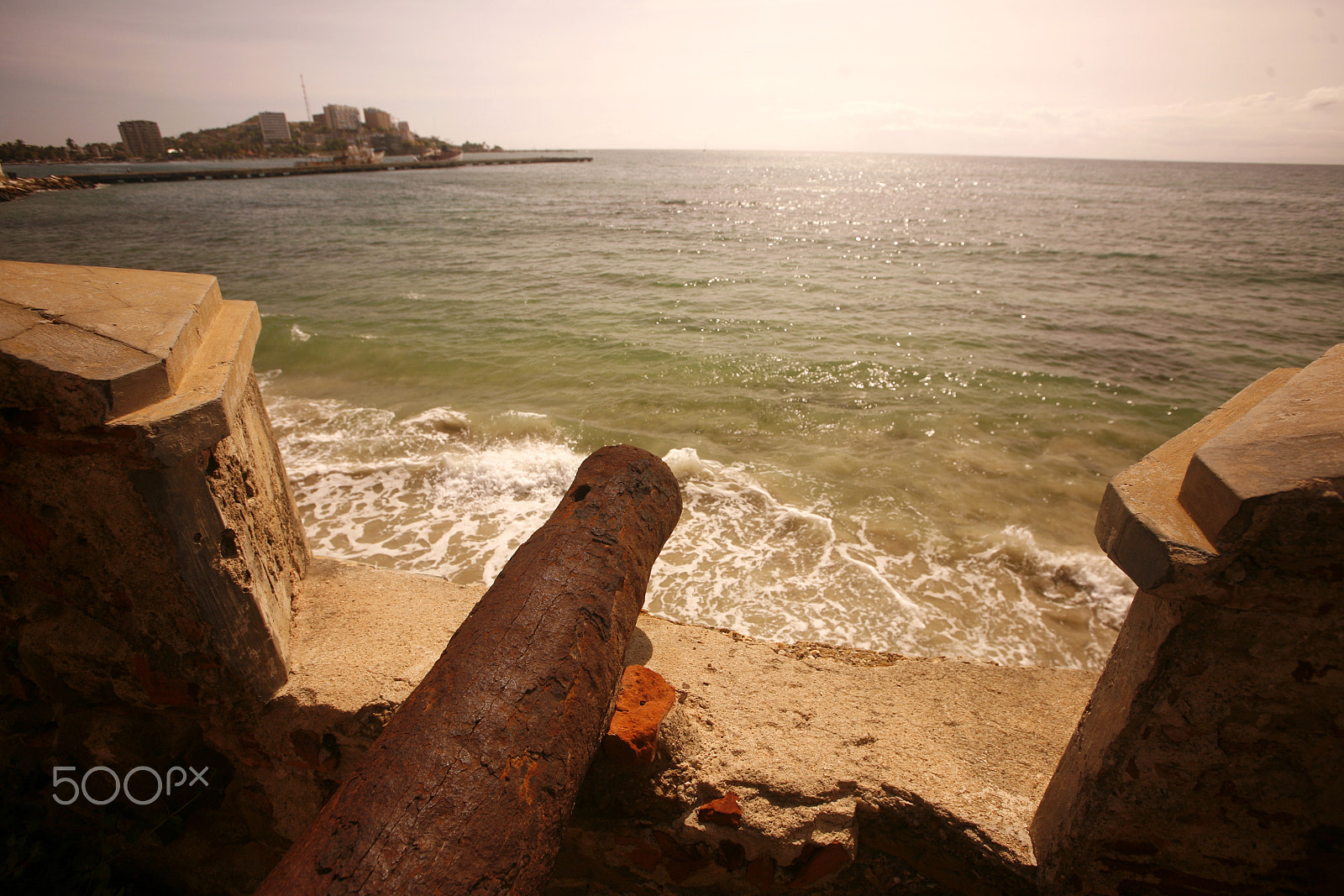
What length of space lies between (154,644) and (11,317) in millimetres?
1134

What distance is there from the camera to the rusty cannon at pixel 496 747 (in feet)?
3.67

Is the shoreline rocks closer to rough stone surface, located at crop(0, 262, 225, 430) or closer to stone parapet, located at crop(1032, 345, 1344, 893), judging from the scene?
rough stone surface, located at crop(0, 262, 225, 430)

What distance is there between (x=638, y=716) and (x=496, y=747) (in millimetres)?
778

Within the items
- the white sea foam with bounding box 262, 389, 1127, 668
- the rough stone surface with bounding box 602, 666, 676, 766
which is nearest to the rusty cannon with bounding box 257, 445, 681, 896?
the rough stone surface with bounding box 602, 666, 676, 766

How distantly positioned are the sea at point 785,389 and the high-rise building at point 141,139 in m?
107

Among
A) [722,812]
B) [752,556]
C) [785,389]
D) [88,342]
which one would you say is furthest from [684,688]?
[785,389]

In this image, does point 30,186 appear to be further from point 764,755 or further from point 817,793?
point 817,793

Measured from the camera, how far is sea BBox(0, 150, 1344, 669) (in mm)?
4668

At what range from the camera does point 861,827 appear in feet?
6.56

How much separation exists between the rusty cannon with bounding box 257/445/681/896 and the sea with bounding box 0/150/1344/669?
103 inches

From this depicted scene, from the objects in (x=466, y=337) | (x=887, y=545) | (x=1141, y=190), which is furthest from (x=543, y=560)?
(x=1141, y=190)

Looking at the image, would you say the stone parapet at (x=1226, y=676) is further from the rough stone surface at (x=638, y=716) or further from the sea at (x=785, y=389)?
the sea at (x=785, y=389)

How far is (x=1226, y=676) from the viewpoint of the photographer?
4.51ft

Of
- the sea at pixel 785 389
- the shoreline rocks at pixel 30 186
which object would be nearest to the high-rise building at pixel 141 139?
the shoreline rocks at pixel 30 186
